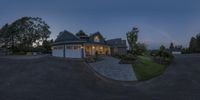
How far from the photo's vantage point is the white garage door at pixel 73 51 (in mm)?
42844

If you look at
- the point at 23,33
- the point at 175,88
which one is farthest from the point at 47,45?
the point at 175,88

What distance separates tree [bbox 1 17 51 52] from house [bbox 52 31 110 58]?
1114 inches

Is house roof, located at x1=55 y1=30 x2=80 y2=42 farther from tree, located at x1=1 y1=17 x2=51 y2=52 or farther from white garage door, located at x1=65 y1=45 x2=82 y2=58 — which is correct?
tree, located at x1=1 y1=17 x2=51 y2=52

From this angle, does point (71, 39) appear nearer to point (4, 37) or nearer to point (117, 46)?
point (117, 46)

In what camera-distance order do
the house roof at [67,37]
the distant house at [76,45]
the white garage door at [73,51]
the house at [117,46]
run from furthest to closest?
the house at [117,46], the house roof at [67,37], the distant house at [76,45], the white garage door at [73,51]

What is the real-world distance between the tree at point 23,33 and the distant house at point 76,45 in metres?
28.3

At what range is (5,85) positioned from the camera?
19.3 meters

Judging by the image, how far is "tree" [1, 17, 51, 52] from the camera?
71.4m

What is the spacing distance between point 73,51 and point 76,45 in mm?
1332

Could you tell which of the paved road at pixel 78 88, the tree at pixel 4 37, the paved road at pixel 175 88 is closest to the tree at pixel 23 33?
the tree at pixel 4 37

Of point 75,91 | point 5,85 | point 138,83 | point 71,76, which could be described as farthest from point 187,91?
point 5,85

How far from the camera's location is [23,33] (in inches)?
2852

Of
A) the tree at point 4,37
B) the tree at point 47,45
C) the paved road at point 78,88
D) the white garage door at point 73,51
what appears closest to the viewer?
the paved road at point 78,88

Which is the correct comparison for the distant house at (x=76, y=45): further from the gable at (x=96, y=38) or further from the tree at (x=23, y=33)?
the tree at (x=23, y=33)
